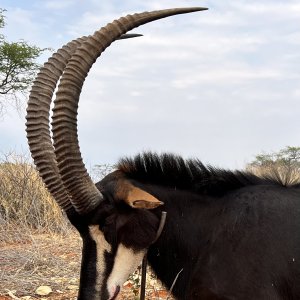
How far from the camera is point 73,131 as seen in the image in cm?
439

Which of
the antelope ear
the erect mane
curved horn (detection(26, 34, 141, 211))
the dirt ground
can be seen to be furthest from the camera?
the dirt ground

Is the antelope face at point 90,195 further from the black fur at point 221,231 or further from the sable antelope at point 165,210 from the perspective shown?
the black fur at point 221,231

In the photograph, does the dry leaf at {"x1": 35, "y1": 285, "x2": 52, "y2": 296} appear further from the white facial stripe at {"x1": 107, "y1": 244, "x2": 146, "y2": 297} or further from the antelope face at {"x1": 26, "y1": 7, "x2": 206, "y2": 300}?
the white facial stripe at {"x1": 107, "y1": 244, "x2": 146, "y2": 297}

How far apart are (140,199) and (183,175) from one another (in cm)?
61

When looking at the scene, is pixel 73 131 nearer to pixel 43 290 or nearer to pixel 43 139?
pixel 43 139

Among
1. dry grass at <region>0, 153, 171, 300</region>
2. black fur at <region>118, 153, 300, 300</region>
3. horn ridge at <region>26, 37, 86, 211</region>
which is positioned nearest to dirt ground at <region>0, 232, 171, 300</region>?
dry grass at <region>0, 153, 171, 300</region>

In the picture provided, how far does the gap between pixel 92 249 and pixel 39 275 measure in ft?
13.1

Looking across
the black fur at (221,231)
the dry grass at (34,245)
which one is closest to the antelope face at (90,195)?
the black fur at (221,231)

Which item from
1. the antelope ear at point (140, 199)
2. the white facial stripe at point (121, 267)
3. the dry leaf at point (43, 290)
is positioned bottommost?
the dry leaf at point (43, 290)

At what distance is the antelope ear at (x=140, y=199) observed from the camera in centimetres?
423

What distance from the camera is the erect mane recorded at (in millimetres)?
4711

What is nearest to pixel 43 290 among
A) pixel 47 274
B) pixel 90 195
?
pixel 47 274

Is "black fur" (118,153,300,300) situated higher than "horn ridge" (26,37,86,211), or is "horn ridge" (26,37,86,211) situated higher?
"horn ridge" (26,37,86,211)

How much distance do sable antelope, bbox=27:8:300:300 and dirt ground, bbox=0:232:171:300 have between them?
68.5 inches
